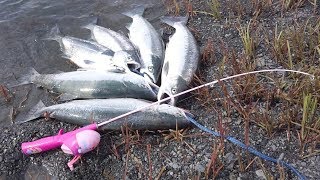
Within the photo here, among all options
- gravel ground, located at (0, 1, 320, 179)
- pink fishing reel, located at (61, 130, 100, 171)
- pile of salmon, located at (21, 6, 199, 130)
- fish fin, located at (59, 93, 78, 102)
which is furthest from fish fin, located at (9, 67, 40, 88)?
pink fishing reel, located at (61, 130, 100, 171)

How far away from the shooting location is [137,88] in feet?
14.5

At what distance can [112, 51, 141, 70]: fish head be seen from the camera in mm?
4756

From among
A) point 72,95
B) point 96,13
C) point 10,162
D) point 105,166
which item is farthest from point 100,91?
point 96,13

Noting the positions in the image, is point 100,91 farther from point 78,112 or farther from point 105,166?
point 105,166

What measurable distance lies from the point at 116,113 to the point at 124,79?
55 centimetres

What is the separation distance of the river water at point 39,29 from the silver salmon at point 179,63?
3.52ft

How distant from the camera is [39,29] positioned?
6.41m

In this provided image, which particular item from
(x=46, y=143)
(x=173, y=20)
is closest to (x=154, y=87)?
(x=46, y=143)

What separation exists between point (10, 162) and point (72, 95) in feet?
3.62

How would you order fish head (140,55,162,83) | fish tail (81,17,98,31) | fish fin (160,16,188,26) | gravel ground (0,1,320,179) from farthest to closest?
fish tail (81,17,98,31), fish fin (160,16,188,26), fish head (140,55,162,83), gravel ground (0,1,320,179)

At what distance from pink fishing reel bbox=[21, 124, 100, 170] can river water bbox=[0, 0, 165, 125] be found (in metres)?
0.94

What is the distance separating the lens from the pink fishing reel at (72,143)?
3693 mm

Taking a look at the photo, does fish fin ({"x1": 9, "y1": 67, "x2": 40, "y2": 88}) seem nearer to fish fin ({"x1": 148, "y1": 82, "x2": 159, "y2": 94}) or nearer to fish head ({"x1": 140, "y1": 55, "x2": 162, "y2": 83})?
fish head ({"x1": 140, "y1": 55, "x2": 162, "y2": 83})

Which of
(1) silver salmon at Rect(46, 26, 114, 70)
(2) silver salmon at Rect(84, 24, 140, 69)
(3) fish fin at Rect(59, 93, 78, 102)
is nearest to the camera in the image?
(3) fish fin at Rect(59, 93, 78, 102)
